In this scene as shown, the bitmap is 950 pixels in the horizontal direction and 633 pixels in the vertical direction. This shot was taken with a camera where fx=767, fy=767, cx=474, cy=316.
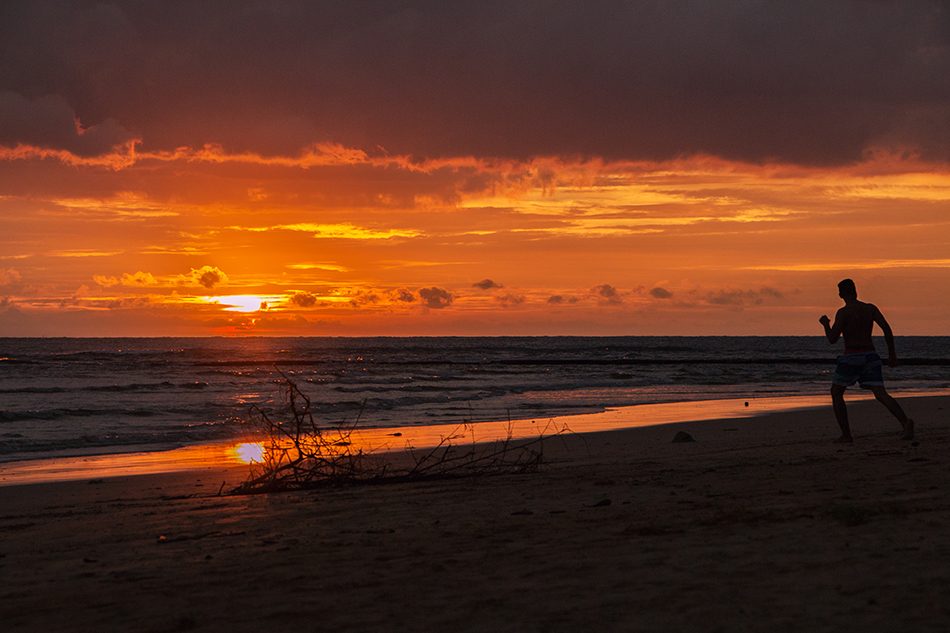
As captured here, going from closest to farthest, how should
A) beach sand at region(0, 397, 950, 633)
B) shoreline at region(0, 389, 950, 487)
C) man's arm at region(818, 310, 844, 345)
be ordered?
beach sand at region(0, 397, 950, 633)
man's arm at region(818, 310, 844, 345)
shoreline at region(0, 389, 950, 487)

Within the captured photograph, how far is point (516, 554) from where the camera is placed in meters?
4.29

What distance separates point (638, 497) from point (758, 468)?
1.86 metres

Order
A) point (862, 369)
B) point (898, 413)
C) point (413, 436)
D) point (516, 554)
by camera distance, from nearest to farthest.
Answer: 1. point (516, 554)
2. point (898, 413)
3. point (862, 369)
4. point (413, 436)

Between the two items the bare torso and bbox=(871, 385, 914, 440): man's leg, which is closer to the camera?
bbox=(871, 385, 914, 440): man's leg

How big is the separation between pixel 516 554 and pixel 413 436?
922cm

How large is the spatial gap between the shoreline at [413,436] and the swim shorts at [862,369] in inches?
153

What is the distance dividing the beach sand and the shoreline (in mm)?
2420

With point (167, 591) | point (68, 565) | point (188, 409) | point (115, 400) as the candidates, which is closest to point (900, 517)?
point (167, 591)

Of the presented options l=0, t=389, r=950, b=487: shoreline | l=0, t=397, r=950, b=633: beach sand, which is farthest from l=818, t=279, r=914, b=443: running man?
l=0, t=389, r=950, b=487: shoreline

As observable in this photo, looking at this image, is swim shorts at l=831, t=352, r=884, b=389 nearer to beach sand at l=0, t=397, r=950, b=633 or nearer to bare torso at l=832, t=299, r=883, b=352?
bare torso at l=832, t=299, r=883, b=352

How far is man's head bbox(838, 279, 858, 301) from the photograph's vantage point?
361 inches

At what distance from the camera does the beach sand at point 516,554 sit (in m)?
3.30

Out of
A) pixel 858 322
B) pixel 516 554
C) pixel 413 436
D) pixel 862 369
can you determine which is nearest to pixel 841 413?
pixel 862 369

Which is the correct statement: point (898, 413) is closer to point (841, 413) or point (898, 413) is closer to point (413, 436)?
point (841, 413)
